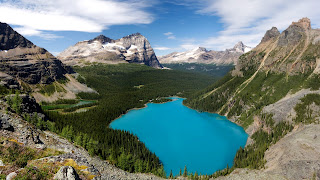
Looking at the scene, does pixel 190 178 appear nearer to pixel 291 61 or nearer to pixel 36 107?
pixel 36 107

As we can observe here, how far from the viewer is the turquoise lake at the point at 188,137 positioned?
2753 inches

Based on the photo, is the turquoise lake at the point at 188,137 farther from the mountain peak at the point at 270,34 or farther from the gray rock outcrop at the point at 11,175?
the mountain peak at the point at 270,34

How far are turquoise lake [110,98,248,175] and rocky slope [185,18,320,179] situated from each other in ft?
29.8

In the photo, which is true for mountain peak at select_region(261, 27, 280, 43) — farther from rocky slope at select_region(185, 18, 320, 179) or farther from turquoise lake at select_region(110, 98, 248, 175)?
turquoise lake at select_region(110, 98, 248, 175)

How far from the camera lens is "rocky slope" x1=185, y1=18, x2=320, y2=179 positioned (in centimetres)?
5124

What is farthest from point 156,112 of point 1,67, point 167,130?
point 1,67

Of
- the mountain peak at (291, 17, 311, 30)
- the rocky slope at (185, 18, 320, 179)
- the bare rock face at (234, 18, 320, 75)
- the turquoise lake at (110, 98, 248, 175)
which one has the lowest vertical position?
the turquoise lake at (110, 98, 248, 175)

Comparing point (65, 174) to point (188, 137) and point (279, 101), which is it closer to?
point (188, 137)

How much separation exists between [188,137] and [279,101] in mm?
54397

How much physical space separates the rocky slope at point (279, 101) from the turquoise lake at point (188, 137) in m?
9.09

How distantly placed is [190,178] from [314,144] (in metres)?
36.8

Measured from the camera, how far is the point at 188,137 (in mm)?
95688

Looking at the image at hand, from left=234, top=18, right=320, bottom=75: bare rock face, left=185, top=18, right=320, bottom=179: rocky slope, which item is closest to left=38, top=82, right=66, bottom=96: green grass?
left=185, top=18, right=320, bottom=179: rocky slope

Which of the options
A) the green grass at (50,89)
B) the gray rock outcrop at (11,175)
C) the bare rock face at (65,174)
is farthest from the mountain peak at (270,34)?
the green grass at (50,89)
